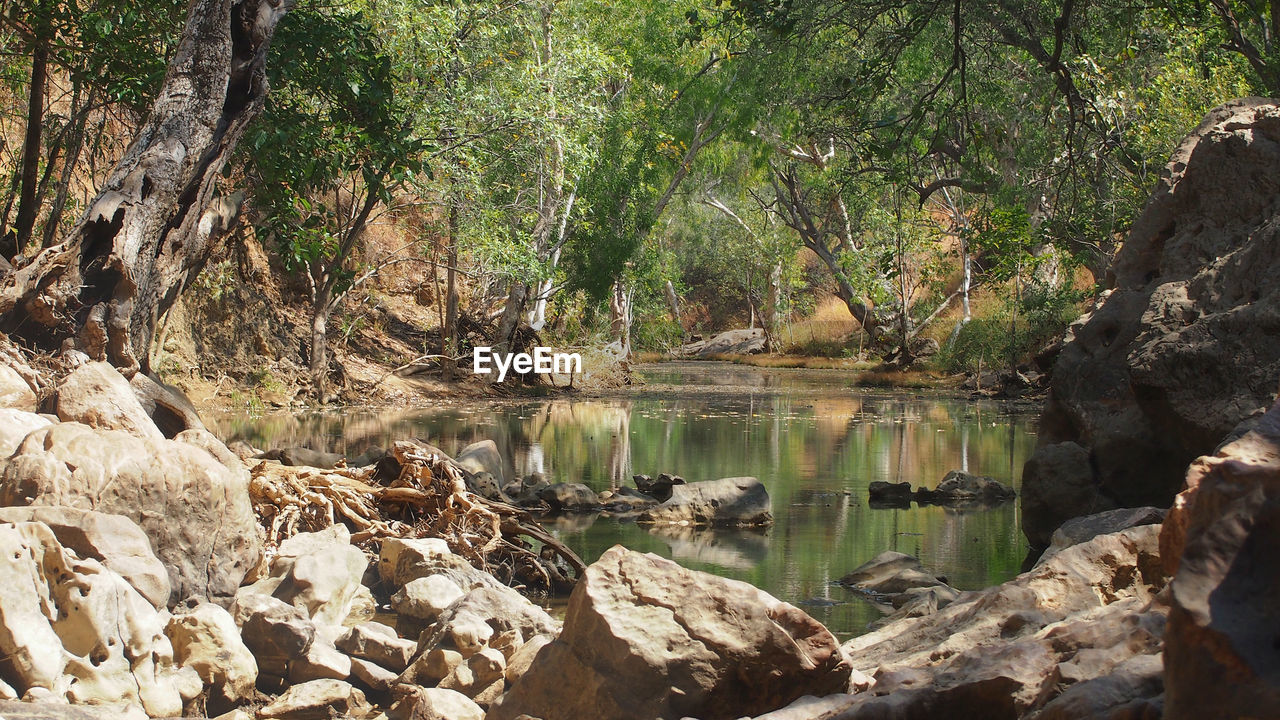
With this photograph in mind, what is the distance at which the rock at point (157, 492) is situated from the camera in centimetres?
547

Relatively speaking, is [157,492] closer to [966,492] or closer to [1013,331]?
[966,492]

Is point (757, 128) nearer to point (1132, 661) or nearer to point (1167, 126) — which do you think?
→ point (1167, 126)

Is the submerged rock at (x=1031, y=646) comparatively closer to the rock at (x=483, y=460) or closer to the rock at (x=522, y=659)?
the rock at (x=522, y=659)

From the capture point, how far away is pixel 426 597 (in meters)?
6.48

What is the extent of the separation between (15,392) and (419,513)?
9.58 ft

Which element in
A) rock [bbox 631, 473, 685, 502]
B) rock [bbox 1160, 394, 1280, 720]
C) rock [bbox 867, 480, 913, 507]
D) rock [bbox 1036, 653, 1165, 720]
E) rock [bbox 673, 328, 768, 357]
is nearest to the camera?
rock [bbox 1160, 394, 1280, 720]

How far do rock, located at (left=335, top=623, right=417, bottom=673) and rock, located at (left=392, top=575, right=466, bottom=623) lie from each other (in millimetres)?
546

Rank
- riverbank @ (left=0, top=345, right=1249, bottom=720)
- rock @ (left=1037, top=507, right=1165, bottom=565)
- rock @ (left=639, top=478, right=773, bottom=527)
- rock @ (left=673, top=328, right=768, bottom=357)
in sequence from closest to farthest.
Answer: riverbank @ (left=0, top=345, right=1249, bottom=720), rock @ (left=1037, top=507, right=1165, bottom=565), rock @ (left=639, top=478, right=773, bottom=527), rock @ (left=673, top=328, right=768, bottom=357)

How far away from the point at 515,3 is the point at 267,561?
15.6 metres

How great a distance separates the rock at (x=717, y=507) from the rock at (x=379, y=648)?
482 cm

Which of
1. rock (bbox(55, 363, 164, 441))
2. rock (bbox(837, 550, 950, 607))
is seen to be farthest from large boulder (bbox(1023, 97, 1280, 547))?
rock (bbox(55, 363, 164, 441))

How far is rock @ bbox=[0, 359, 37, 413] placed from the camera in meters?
6.62

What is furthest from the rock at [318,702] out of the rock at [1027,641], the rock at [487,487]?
the rock at [487,487]

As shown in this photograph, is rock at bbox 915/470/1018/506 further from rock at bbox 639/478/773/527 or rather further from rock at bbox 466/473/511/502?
rock at bbox 466/473/511/502
